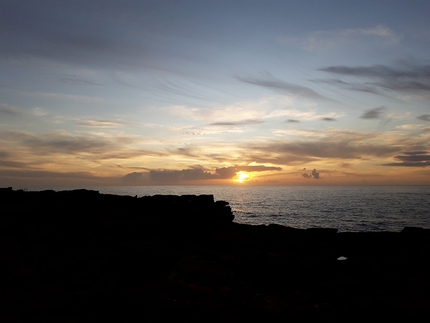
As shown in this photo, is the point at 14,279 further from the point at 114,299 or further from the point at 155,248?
the point at 155,248

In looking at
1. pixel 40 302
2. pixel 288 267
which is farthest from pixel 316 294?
pixel 40 302

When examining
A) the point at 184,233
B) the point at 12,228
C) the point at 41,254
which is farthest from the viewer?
the point at 184,233

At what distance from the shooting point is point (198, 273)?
12180 millimetres

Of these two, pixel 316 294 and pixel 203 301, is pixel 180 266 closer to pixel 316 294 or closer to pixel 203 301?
pixel 203 301

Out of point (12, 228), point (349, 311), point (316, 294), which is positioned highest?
point (12, 228)

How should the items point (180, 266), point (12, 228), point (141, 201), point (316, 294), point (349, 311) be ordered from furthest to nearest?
point (141, 201)
point (12, 228)
point (180, 266)
point (316, 294)
point (349, 311)

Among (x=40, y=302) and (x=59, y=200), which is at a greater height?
(x=59, y=200)

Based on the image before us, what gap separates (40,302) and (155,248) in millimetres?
7000

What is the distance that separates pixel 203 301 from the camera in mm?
10172

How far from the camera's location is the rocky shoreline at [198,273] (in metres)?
9.10

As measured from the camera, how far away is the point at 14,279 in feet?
40.1

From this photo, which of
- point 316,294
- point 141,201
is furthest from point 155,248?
point 141,201

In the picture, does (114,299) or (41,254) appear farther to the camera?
(41,254)

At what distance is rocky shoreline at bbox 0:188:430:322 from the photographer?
9.10 meters
